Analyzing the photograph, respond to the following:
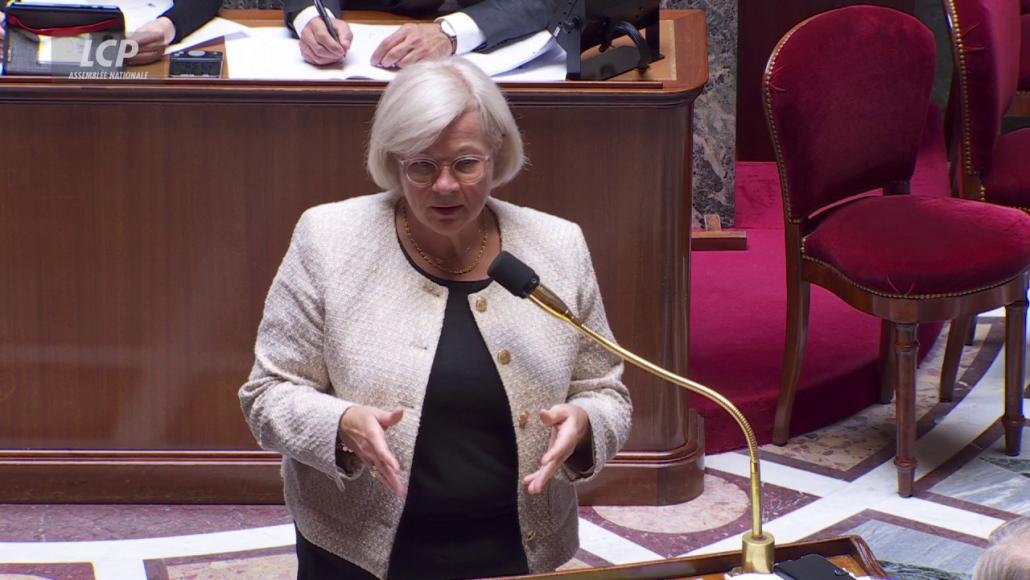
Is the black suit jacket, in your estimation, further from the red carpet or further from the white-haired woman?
the white-haired woman

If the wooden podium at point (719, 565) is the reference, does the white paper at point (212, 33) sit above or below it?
above

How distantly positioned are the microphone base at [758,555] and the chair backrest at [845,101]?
233 cm

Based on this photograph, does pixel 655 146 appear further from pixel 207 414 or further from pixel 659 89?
pixel 207 414

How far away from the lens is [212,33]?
3938 millimetres

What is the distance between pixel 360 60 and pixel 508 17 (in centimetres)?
39

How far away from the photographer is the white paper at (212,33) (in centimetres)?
386

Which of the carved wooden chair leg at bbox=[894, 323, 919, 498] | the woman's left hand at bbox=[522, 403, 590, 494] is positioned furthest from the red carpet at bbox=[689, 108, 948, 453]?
the woman's left hand at bbox=[522, 403, 590, 494]

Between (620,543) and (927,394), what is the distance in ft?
5.20

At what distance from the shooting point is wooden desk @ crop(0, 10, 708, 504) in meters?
3.72

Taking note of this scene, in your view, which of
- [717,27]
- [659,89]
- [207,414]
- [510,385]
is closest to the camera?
[510,385]

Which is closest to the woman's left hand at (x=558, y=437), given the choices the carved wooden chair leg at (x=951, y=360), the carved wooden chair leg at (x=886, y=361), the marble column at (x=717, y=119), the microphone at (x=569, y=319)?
the microphone at (x=569, y=319)

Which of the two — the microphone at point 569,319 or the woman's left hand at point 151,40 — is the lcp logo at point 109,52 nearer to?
the woman's left hand at point 151,40

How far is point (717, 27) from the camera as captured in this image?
19.2ft

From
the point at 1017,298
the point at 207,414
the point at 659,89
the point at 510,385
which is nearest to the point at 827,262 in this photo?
the point at 1017,298
